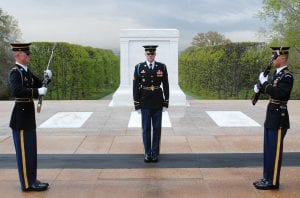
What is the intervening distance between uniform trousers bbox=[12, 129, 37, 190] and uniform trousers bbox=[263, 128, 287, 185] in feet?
7.87

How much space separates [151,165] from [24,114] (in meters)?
1.76

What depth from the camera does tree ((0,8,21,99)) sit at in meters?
22.1

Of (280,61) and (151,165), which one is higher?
(280,61)

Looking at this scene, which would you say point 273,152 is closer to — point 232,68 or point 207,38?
point 232,68

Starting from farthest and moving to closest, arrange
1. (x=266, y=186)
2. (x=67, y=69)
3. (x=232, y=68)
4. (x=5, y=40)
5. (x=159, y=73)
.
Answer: (x=5, y=40)
(x=232, y=68)
(x=67, y=69)
(x=159, y=73)
(x=266, y=186)

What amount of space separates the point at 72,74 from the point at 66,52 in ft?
3.76

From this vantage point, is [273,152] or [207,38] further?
[207,38]

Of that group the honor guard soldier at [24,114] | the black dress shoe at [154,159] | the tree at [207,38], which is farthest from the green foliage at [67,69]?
the tree at [207,38]

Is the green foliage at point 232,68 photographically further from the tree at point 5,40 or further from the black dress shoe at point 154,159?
the black dress shoe at point 154,159

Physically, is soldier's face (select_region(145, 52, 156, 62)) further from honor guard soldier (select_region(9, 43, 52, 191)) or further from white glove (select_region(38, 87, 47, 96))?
white glove (select_region(38, 87, 47, 96))

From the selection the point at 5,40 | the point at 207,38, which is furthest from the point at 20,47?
the point at 207,38

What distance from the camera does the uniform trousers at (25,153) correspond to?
4254 mm

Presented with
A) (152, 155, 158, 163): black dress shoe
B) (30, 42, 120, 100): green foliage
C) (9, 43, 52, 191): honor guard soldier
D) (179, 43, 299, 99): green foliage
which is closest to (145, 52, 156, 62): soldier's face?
(152, 155, 158, 163): black dress shoe

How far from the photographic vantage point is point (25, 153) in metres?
4.27
